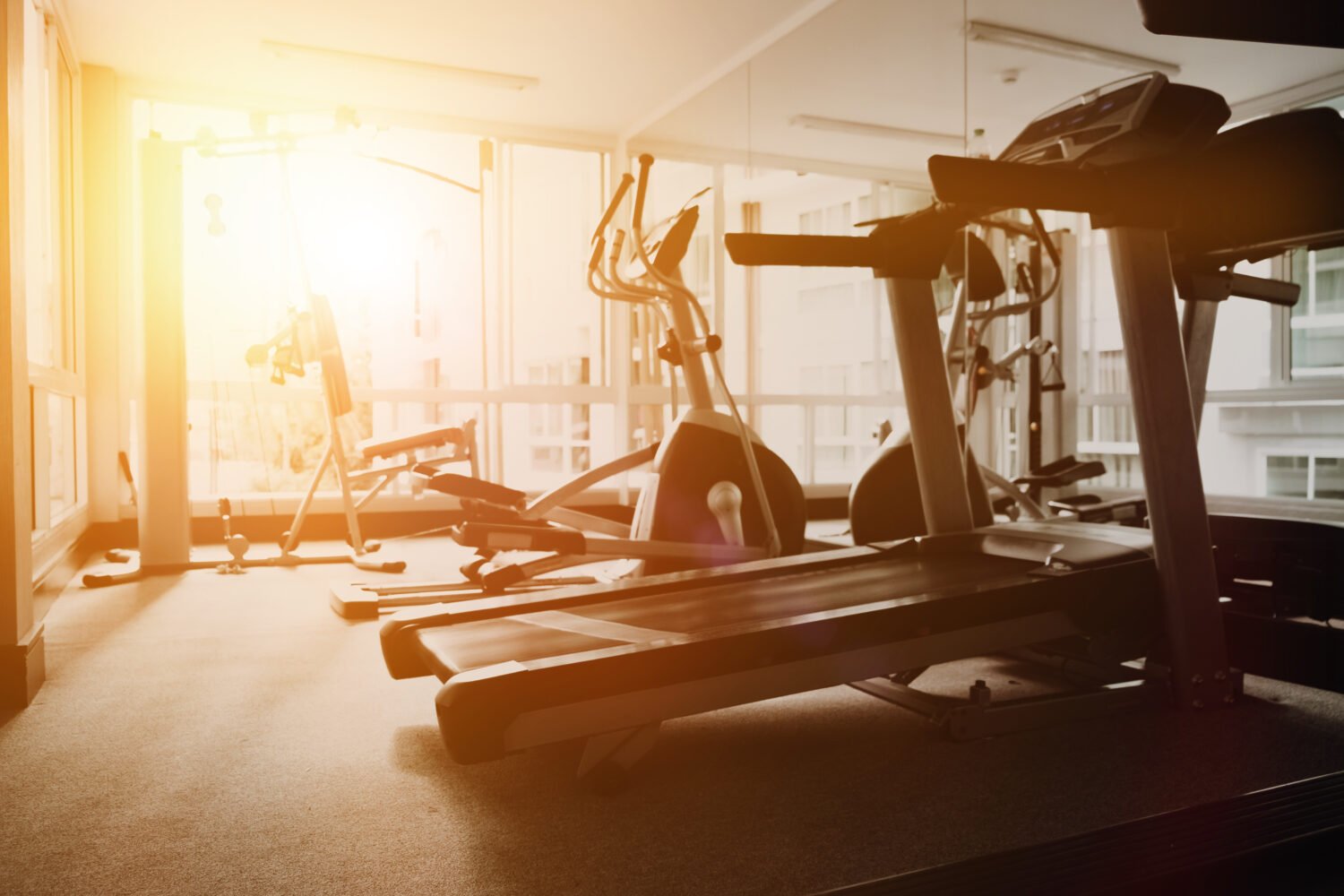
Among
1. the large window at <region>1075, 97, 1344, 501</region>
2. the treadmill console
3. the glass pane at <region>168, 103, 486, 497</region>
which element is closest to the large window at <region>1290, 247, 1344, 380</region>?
the large window at <region>1075, 97, 1344, 501</region>

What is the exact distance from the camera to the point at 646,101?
5625 mm

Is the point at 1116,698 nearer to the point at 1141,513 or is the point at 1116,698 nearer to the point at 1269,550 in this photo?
the point at 1269,550

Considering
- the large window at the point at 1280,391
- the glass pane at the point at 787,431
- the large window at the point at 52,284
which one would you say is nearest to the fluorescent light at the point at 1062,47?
the large window at the point at 1280,391

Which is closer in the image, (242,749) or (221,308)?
(242,749)

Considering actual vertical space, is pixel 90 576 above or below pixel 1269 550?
below

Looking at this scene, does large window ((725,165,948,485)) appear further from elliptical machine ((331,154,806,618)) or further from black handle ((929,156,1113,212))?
black handle ((929,156,1113,212))

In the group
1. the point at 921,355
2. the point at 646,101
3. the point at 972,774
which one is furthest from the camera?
the point at 646,101

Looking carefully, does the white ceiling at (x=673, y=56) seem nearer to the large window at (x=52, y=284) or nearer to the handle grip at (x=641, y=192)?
the large window at (x=52, y=284)

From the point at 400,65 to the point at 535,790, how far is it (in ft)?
14.7

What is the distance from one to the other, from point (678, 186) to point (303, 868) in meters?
6.09

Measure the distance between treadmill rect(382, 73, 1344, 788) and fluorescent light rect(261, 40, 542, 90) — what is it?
3.61 meters

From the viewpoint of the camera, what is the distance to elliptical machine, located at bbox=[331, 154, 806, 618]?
10.00 feet

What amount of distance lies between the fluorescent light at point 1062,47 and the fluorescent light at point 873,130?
1233 mm

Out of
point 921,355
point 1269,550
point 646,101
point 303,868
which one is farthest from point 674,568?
point 646,101
